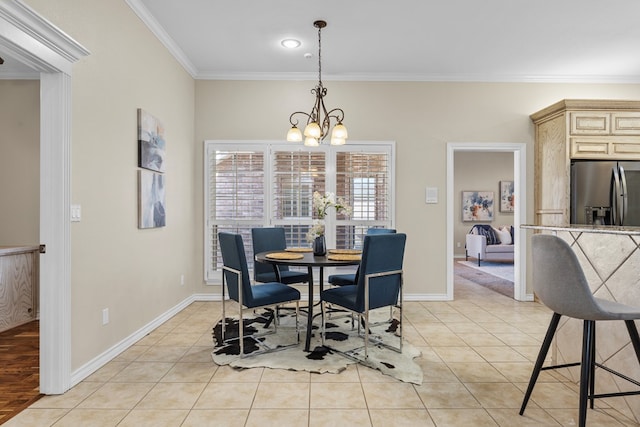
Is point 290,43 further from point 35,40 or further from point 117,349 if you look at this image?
point 117,349

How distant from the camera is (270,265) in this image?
3.93 metres

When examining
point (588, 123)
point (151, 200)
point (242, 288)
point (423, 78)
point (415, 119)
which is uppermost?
point (423, 78)

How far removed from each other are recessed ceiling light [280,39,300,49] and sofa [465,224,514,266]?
6.19 metres

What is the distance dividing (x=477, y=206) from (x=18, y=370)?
366 inches

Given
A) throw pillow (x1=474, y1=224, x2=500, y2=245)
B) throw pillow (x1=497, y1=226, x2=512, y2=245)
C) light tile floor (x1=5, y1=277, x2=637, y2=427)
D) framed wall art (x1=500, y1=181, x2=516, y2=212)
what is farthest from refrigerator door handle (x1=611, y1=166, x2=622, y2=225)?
framed wall art (x1=500, y1=181, x2=516, y2=212)

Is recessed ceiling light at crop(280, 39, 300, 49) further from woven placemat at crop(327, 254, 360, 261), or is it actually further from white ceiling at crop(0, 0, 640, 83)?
woven placemat at crop(327, 254, 360, 261)

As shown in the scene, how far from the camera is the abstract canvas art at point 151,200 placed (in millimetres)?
3262

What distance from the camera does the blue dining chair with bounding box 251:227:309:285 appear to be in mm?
3746

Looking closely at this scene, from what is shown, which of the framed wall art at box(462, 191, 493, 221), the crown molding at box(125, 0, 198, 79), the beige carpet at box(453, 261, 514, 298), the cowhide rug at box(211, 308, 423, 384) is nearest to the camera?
the cowhide rug at box(211, 308, 423, 384)

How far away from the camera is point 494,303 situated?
4.62 metres

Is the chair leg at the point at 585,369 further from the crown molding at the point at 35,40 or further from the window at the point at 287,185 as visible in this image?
the crown molding at the point at 35,40

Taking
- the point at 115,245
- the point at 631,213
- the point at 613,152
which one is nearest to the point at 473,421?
the point at 115,245

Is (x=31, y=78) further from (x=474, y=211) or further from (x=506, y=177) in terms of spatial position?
(x=506, y=177)

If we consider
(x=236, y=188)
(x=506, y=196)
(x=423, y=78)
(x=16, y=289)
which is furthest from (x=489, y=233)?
(x=16, y=289)
